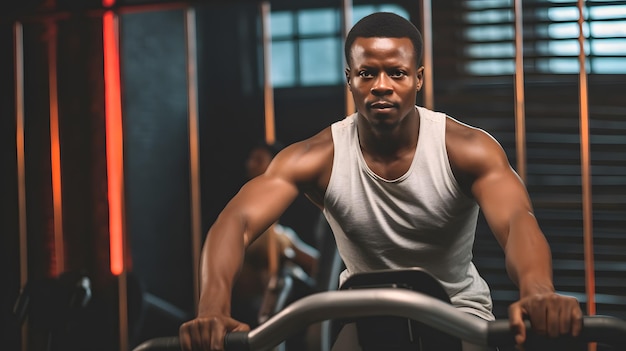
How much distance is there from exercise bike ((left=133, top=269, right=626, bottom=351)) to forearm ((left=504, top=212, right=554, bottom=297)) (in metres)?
0.14

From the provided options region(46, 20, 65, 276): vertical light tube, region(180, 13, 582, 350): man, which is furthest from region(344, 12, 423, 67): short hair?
region(46, 20, 65, 276): vertical light tube

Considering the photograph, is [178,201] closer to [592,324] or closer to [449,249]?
[449,249]

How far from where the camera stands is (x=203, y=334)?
1.18m

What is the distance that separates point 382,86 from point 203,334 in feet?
1.88

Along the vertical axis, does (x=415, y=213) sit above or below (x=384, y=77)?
below

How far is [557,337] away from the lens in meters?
1.06

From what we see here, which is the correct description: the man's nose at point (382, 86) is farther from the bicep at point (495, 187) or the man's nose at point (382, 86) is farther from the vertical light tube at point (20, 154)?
the vertical light tube at point (20, 154)

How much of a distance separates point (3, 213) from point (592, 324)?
9.00ft

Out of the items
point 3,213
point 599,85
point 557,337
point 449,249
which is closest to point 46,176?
point 3,213

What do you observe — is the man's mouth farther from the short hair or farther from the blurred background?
the blurred background

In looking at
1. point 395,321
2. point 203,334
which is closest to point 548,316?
point 395,321

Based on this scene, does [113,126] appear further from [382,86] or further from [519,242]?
[519,242]

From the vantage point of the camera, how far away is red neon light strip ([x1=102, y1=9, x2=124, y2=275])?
3145mm

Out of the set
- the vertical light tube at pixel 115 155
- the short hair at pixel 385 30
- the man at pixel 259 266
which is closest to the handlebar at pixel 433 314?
the short hair at pixel 385 30
